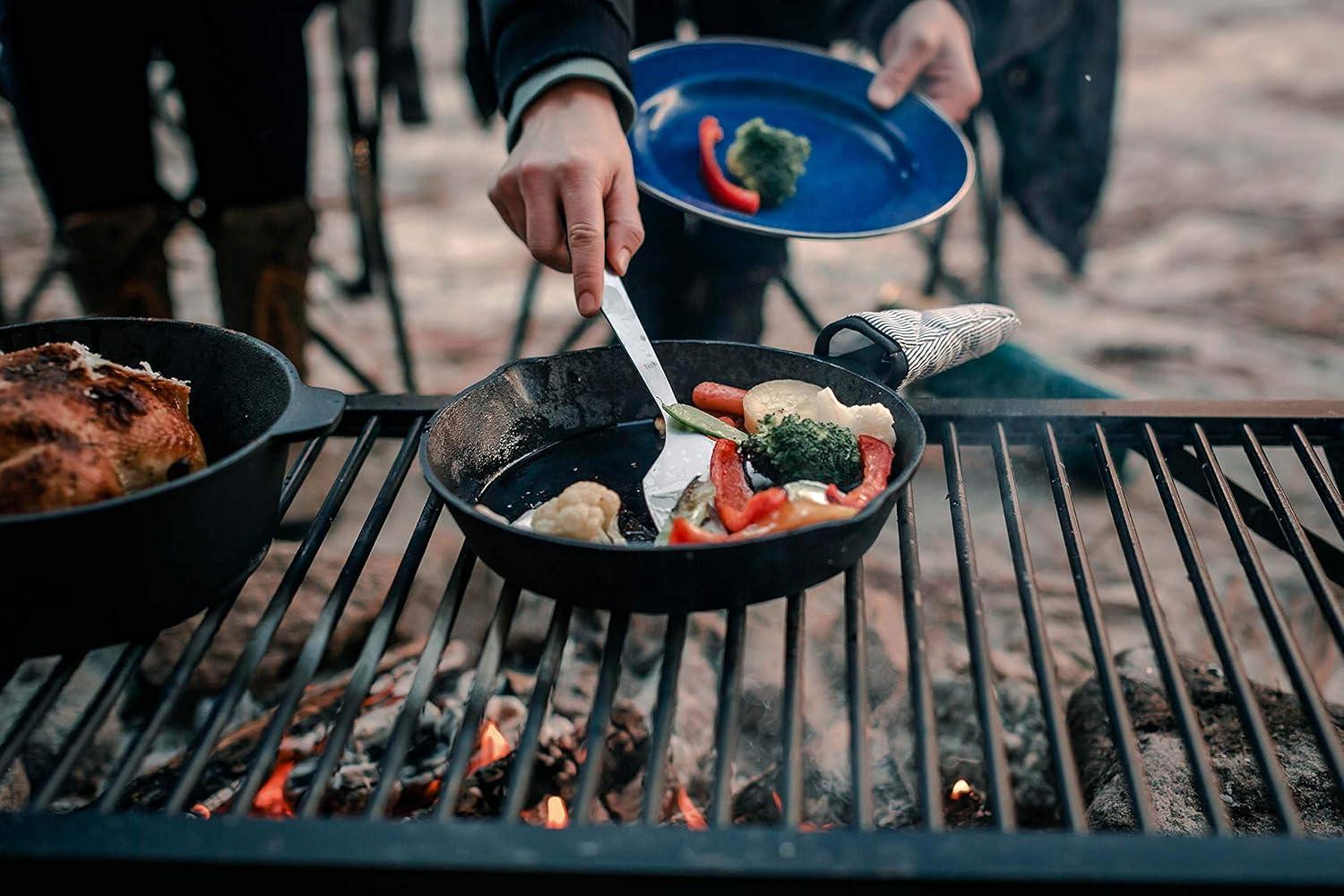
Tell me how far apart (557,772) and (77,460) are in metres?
1.01

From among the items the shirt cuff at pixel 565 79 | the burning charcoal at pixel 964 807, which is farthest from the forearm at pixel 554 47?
the burning charcoal at pixel 964 807

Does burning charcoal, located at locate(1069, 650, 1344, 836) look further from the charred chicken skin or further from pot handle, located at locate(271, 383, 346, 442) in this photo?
the charred chicken skin

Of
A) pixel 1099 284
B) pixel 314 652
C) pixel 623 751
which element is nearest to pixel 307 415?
pixel 314 652

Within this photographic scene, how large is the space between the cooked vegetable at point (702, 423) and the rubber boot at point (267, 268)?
65.8 inches

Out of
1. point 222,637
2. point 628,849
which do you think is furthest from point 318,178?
point 628,849

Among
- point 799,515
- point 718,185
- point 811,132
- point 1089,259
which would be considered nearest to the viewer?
point 799,515

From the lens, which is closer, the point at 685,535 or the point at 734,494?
the point at 685,535

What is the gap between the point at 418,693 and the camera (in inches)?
47.2

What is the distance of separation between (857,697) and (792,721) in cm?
10

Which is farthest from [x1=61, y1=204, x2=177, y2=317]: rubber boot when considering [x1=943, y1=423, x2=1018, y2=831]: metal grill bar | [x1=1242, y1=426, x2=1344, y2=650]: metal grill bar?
[x1=1242, y1=426, x2=1344, y2=650]: metal grill bar

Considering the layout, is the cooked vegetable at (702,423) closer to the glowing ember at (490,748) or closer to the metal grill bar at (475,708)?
the metal grill bar at (475,708)

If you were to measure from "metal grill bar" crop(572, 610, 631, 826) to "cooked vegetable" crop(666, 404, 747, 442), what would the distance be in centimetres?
38

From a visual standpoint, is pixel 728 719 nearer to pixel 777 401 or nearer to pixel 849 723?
pixel 849 723

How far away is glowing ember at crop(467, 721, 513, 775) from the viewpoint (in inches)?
68.9
